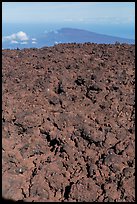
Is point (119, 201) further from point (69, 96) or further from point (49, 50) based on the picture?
point (49, 50)

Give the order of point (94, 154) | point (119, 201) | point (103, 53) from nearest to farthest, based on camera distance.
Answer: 1. point (119, 201)
2. point (94, 154)
3. point (103, 53)

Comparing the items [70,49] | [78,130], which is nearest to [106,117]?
[78,130]

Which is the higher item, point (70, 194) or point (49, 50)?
point (49, 50)

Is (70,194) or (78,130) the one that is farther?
(78,130)

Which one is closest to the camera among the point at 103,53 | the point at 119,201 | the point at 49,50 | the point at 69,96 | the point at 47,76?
the point at 119,201

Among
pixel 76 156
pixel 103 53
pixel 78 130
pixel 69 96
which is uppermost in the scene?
pixel 103 53

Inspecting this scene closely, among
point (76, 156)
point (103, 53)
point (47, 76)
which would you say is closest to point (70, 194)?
point (76, 156)
